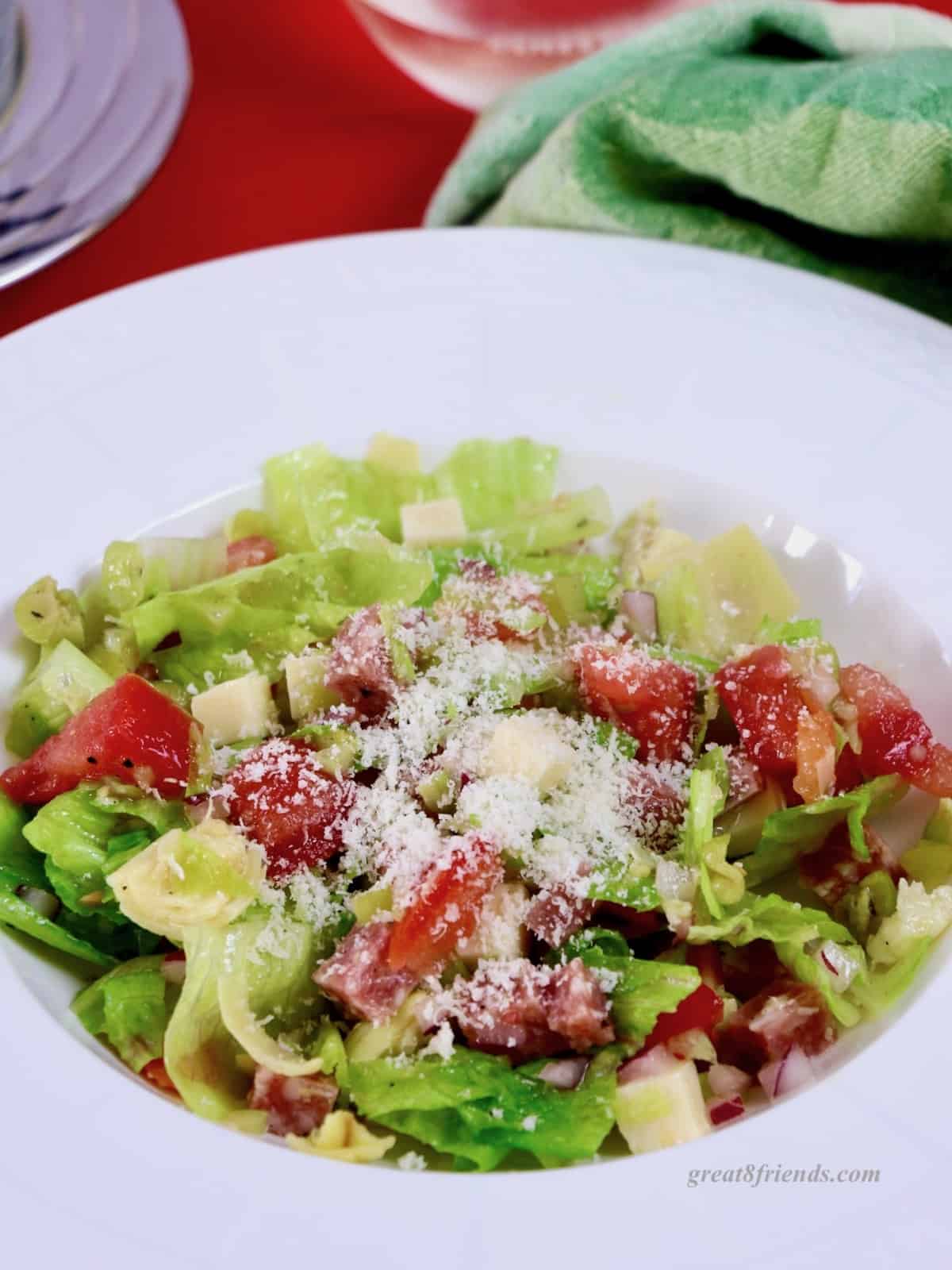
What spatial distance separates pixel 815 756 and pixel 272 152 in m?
2.96

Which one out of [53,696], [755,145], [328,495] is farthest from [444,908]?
[755,145]

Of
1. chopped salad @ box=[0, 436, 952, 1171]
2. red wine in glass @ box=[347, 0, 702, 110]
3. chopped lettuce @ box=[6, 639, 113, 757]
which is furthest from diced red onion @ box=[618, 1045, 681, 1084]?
red wine in glass @ box=[347, 0, 702, 110]

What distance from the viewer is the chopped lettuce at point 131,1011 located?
98.0 inches

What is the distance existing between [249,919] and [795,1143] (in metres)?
1.04

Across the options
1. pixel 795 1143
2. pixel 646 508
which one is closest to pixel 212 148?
pixel 646 508

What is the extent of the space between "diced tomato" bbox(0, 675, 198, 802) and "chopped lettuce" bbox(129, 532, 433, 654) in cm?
35

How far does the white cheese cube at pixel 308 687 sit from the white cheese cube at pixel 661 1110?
103cm

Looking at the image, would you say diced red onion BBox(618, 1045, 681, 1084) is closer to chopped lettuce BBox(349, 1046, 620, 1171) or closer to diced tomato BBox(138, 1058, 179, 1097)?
chopped lettuce BBox(349, 1046, 620, 1171)

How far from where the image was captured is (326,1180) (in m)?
2.20

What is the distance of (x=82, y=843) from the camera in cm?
270

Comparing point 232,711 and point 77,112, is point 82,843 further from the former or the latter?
point 77,112

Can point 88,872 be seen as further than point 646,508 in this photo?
No

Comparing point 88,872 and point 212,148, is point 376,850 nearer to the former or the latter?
point 88,872

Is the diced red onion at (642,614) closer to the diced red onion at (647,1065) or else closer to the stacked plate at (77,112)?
the diced red onion at (647,1065)
